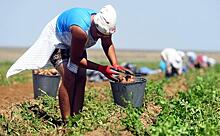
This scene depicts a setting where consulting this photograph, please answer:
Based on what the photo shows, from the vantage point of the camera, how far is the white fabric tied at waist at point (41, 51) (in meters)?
5.28

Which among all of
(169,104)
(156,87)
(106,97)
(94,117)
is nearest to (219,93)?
(156,87)

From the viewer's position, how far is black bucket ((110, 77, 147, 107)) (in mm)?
5361

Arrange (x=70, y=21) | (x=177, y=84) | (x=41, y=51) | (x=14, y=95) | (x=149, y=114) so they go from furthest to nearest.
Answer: (x=177, y=84)
(x=14, y=95)
(x=149, y=114)
(x=41, y=51)
(x=70, y=21)

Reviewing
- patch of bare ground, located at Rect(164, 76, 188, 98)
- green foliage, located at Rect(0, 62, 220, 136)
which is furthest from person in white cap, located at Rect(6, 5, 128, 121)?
patch of bare ground, located at Rect(164, 76, 188, 98)

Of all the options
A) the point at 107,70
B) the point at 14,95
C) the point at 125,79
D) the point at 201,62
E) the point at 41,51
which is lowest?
the point at 201,62

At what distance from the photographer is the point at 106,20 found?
4855mm

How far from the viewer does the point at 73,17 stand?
4.98m

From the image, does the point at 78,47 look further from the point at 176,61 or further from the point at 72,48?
the point at 176,61

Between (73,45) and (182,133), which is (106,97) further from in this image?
(182,133)

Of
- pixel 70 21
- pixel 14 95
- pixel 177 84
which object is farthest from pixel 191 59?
pixel 70 21

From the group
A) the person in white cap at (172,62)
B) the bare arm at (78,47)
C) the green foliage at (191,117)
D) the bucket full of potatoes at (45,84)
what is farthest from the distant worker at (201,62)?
the bare arm at (78,47)

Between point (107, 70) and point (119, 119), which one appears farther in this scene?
point (107, 70)

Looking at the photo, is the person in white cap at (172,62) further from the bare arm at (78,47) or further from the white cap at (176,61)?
the bare arm at (78,47)

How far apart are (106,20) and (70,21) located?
1.17 ft
